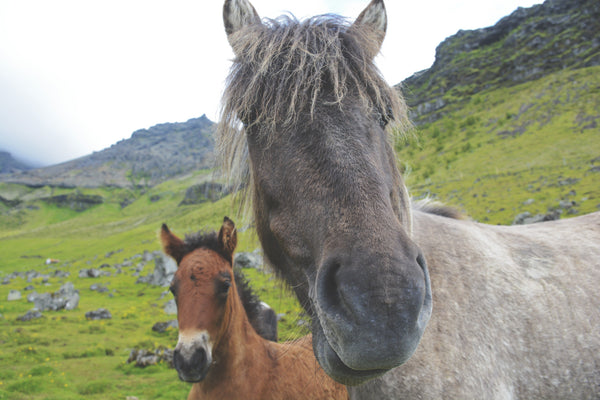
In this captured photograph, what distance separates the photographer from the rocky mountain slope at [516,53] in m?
88.7

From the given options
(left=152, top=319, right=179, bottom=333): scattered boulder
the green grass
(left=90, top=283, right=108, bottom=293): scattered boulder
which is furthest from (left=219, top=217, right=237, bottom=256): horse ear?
(left=90, top=283, right=108, bottom=293): scattered boulder

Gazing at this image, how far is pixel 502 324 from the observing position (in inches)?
92.7

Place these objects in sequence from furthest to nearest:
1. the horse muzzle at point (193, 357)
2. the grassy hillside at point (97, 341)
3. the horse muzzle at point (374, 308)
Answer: the grassy hillside at point (97, 341) → the horse muzzle at point (193, 357) → the horse muzzle at point (374, 308)

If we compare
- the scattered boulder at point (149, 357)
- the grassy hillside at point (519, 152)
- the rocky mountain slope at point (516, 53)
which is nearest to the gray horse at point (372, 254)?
the grassy hillside at point (519, 152)

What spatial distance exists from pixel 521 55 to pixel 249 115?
131190 millimetres

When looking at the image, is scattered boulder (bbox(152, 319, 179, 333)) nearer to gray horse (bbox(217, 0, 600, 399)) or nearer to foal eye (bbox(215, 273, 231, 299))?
foal eye (bbox(215, 273, 231, 299))

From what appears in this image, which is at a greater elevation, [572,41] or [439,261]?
[572,41]

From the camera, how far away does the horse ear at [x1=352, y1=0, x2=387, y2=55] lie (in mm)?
2836

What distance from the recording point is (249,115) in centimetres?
230

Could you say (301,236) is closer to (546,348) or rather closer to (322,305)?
(322,305)

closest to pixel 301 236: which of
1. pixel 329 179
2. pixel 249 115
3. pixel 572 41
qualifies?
pixel 329 179

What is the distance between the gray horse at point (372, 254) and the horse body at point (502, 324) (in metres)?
0.01

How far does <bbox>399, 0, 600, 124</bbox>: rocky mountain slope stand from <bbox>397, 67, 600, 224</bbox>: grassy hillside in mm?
7386

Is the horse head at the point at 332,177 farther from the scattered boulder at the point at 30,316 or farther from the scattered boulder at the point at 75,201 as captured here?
the scattered boulder at the point at 75,201
